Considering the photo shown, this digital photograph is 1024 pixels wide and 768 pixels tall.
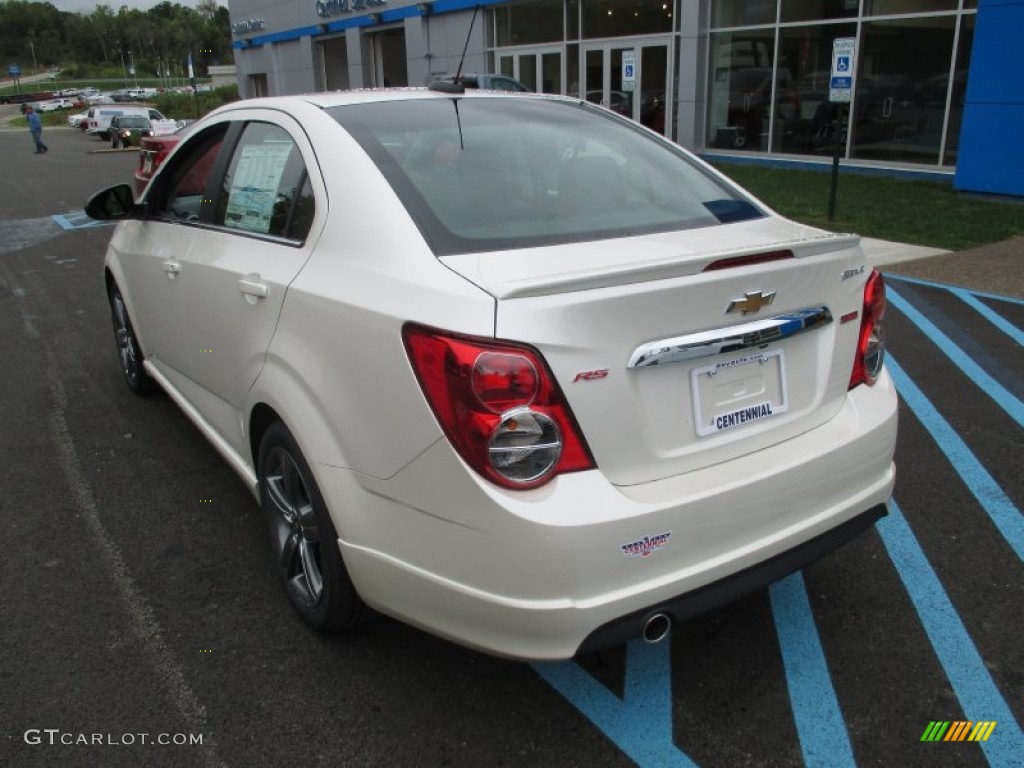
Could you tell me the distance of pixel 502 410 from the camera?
6.72 feet

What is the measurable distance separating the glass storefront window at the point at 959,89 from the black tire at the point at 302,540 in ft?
45.6

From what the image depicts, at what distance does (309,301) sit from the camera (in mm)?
2594

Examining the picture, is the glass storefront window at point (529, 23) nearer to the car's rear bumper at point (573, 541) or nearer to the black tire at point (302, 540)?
the black tire at point (302, 540)

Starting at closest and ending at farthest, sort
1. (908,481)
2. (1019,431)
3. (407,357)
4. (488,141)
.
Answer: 1. (407,357)
2. (488,141)
3. (908,481)
4. (1019,431)

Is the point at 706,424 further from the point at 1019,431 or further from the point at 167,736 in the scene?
the point at 1019,431

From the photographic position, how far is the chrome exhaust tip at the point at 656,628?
2178mm

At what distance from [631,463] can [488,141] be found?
1.42 meters

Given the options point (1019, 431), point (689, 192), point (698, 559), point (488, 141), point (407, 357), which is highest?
point (488, 141)

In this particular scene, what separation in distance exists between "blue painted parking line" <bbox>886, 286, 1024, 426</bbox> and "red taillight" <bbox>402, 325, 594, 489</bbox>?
3.67m

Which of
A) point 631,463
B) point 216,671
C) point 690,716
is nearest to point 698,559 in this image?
point 631,463

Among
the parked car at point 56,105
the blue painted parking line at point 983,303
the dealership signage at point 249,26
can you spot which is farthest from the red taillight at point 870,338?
the parked car at point 56,105

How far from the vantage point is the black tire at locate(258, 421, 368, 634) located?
8.54 feet

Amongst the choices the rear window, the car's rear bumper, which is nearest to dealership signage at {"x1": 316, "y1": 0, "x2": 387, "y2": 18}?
the rear window

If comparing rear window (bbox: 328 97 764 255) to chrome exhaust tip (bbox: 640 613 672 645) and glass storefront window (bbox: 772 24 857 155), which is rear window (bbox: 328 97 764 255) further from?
glass storefront window (bbox: 772 24 857 155)
